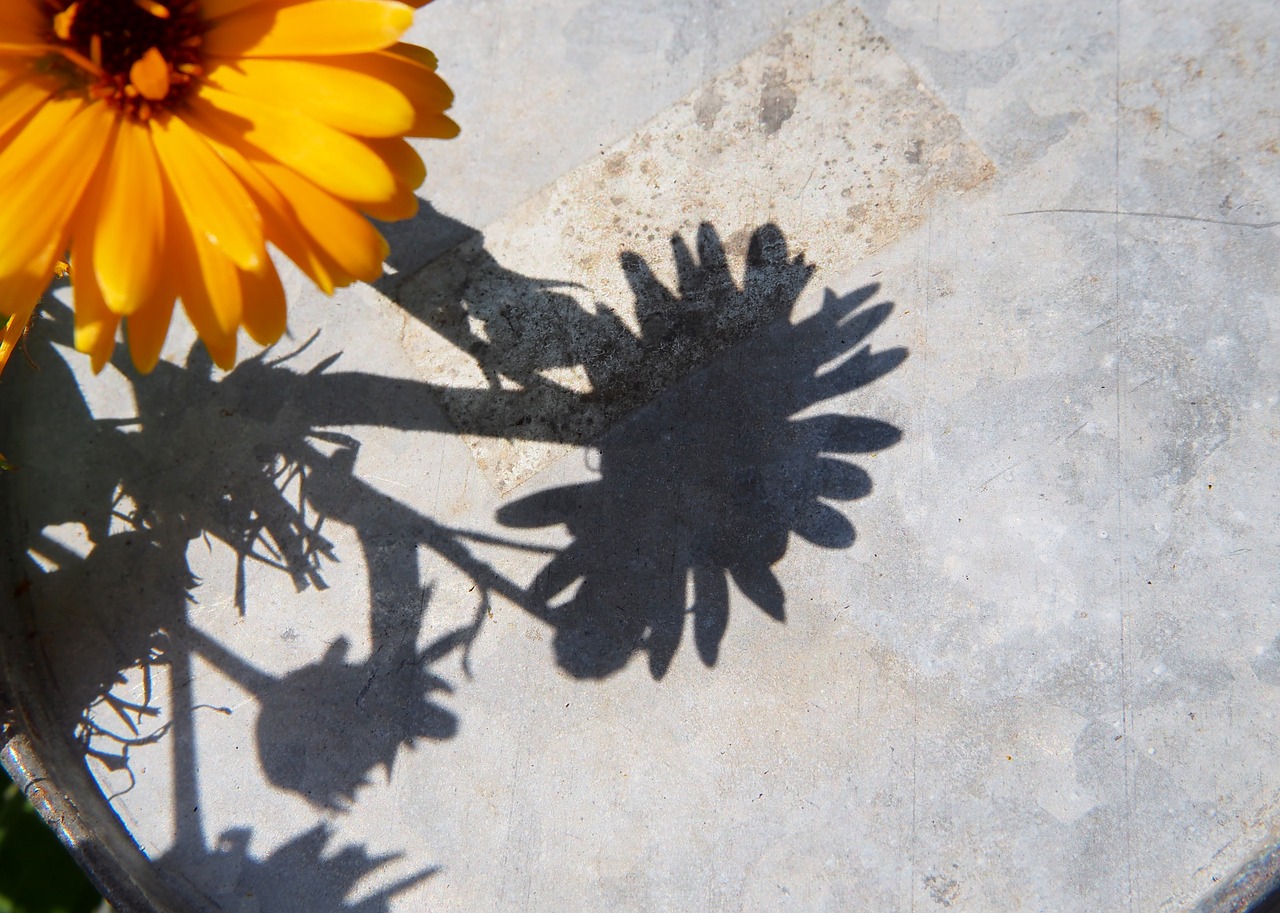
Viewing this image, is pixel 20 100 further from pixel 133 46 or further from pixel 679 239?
pixel 679 239

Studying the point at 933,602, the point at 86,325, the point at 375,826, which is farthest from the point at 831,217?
the point at 375,826

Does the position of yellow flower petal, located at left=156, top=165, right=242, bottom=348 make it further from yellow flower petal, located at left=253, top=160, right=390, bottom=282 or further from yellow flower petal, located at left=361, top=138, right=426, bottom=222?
yellow flower petal, located at left=361, top=138, right=426, bottom=222

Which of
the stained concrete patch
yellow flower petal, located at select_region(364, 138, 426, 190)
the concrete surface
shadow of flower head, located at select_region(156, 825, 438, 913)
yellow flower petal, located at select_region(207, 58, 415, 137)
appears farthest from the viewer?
the stained concrete patch

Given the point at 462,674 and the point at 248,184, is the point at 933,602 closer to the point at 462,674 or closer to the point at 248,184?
the point at 462,674

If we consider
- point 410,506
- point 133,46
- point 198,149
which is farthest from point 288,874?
point 133,46

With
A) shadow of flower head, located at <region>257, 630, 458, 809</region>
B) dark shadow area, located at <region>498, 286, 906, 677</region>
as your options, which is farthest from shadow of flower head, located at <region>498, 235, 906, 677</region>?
shadow of flower head, located at <region>257, 630, 458, 809</region>

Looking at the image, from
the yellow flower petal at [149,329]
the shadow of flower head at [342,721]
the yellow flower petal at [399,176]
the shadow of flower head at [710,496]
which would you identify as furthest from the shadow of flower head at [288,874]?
the yellow flower petal at [399,176]
